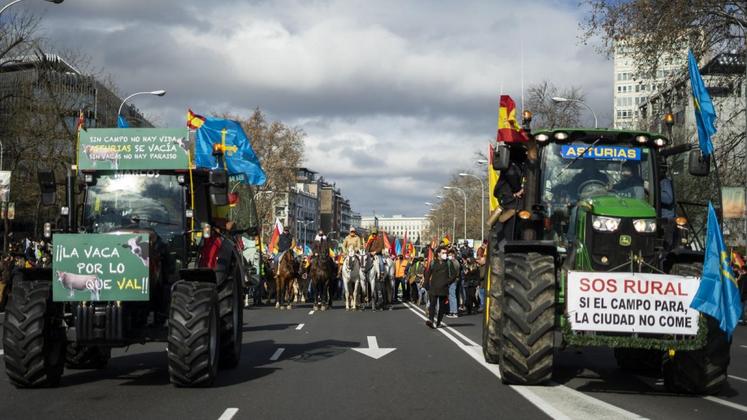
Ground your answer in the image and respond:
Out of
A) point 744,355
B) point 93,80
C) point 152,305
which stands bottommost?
point 744,355

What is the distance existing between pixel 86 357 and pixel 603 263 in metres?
7.15

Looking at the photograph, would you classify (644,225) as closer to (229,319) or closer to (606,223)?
(606,223)

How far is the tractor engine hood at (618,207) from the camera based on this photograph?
443 inches

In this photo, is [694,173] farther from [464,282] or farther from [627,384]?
[464,282]

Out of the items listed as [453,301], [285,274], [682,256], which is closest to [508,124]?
[682,256]

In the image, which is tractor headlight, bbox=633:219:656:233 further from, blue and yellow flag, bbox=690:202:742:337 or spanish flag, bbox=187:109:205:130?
spanish flag, bbox=187:109:205:130

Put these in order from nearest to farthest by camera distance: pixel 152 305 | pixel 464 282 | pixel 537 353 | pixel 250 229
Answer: pixel 537 353 < pixel 152 305 < pixel 250 229 < pixel 464 282

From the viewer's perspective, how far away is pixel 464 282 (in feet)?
105

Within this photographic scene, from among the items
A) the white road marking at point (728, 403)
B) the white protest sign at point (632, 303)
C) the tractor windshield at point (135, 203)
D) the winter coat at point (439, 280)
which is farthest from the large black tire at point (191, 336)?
the winter coat at point (439, 280)

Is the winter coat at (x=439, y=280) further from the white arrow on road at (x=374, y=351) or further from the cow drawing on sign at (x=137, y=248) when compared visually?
the cow drawing on sign at (x=137, y=248)

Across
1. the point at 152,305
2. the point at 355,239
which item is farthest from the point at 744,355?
the point at 355,239

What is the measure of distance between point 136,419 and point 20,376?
8.58 ft

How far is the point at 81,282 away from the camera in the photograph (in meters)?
10.9

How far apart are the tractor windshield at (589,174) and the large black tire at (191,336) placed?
4.62 metres
